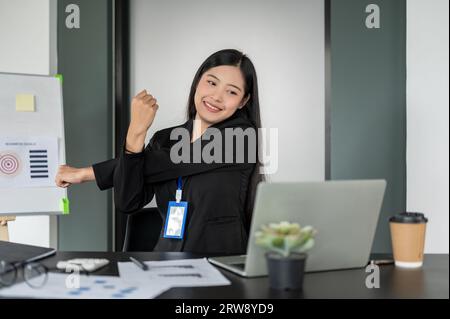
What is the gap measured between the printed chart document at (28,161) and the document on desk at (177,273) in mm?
1689

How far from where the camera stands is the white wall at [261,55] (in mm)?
3328

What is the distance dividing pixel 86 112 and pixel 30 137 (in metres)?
0.48

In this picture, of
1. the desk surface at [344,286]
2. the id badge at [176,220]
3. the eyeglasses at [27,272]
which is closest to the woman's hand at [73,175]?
the id badge at [176,220]

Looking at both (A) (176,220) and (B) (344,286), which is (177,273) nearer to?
(B) (344,286)

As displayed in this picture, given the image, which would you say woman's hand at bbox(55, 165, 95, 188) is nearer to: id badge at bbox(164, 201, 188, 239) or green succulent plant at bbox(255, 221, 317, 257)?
id badge at bbox(164, 201, 188, 239)

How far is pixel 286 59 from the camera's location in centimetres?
335

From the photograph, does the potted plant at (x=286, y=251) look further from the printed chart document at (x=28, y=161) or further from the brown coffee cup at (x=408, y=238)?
the printed chart document at (x=28, y=161)

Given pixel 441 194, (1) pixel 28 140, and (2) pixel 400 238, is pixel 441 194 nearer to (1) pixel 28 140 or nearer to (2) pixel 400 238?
(2) pixel 400 238

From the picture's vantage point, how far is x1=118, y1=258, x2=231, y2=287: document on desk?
1.26m

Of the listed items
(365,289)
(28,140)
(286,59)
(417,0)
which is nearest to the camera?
(365,289)

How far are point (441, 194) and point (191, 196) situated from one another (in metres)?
Answer: 0.99

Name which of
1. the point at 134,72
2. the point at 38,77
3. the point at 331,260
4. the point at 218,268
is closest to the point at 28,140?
the point at 38,77

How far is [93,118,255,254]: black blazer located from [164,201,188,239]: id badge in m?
0.11

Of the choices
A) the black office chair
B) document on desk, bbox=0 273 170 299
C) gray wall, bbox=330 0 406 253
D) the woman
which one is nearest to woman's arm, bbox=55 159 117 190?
the woman
